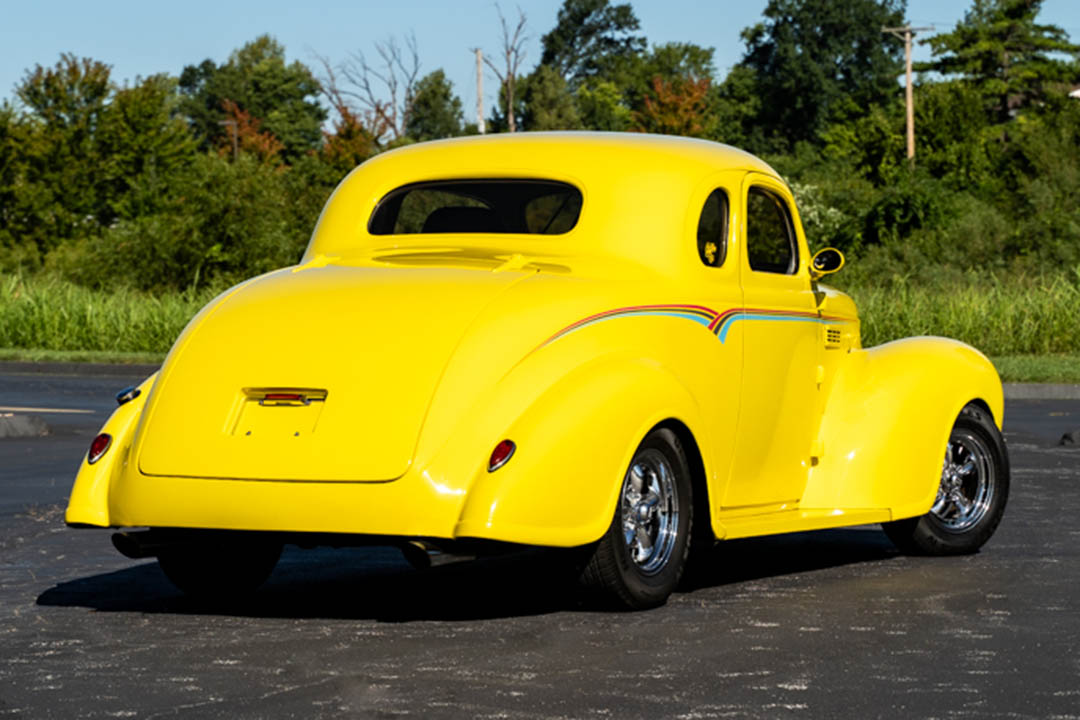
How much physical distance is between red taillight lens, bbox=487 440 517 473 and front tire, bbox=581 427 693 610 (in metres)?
0.56

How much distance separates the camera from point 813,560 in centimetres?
913

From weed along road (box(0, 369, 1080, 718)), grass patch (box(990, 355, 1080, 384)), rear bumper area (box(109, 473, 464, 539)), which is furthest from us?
grass patch (box(990, 355, 1080, 384))

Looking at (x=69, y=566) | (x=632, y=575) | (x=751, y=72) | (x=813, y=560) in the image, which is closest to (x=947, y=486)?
(x=813, y=560)

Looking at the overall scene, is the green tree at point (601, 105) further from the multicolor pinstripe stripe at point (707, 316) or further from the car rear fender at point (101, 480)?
the car rear fender at point (101, 480)

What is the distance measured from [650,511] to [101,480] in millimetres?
2172

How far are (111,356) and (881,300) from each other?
12064mm

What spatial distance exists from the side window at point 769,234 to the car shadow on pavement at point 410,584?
1438mm

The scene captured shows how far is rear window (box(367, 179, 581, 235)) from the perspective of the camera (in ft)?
26.6

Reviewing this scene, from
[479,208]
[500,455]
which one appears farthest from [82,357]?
[500,455]

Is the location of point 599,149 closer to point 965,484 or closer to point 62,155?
point 965,484

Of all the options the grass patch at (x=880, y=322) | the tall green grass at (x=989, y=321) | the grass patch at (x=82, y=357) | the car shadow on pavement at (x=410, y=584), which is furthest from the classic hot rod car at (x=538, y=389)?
the grass patch at (x=82, y=357)

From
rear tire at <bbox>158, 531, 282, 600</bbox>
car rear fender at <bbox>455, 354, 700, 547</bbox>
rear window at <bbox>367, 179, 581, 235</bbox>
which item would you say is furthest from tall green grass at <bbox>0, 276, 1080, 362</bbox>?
car rear fender at <bbox>455, 354, 700, 547</bbox>

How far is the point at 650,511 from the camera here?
7.38 metres

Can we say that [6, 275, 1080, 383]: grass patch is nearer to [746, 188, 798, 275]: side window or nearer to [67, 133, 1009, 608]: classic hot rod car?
[746, 188, 798, 275]: side window
